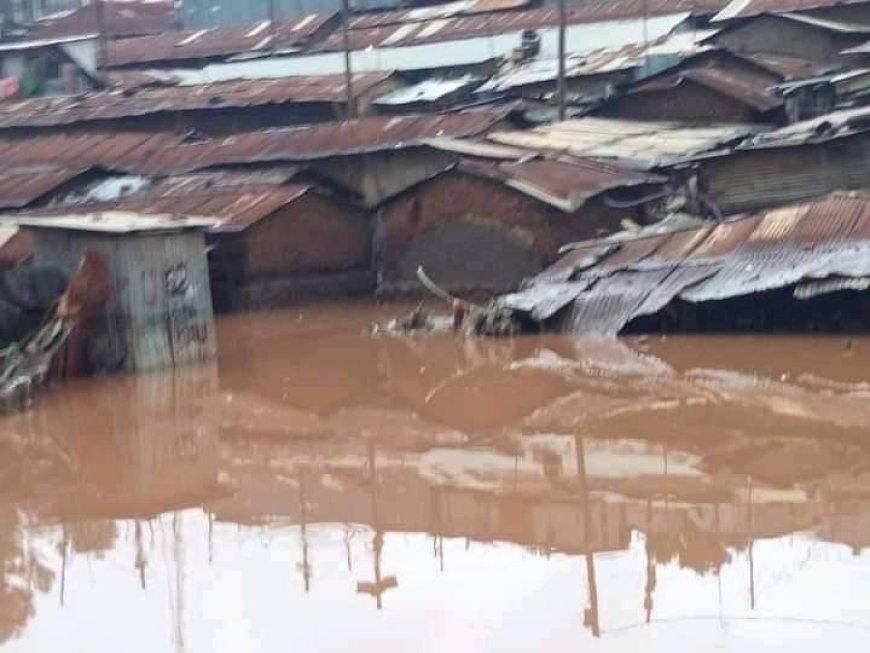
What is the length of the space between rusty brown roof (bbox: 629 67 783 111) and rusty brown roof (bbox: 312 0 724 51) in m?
6.90

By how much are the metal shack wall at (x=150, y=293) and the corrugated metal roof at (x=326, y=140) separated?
308 inches

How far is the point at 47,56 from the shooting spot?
37.4 metres

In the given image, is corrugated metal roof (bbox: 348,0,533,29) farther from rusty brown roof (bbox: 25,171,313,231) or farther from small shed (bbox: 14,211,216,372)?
small shed (bbox: 14,211,216,372)

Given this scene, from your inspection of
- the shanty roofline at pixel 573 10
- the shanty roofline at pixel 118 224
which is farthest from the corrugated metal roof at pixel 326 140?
the shanty roofline at pixel 573 10

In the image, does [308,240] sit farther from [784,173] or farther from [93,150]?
[93,150]

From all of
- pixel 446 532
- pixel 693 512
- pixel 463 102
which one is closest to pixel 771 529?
pixel 693 512

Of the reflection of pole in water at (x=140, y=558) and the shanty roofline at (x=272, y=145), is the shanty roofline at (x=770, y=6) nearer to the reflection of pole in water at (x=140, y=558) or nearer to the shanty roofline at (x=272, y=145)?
the shanty roofline at (x=272, y=145)

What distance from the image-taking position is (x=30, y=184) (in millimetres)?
23391

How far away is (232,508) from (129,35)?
1333 inches

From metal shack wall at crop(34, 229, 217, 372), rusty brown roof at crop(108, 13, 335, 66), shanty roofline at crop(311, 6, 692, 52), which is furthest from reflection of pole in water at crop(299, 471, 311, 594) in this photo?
rusty brown roof at crop(108, 13, 335, 66)

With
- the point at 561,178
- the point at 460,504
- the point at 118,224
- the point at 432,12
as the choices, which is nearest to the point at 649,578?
the point at 460,504

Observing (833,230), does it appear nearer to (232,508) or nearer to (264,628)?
(232,508)

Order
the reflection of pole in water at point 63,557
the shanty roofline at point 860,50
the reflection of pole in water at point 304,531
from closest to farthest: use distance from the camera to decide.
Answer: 1. the reflection of pole in water at point 304,531
2. the reflection of pole in water at point 63,557
3. the shanty roofline at point 860,50

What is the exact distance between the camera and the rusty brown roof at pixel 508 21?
32.3 metres
